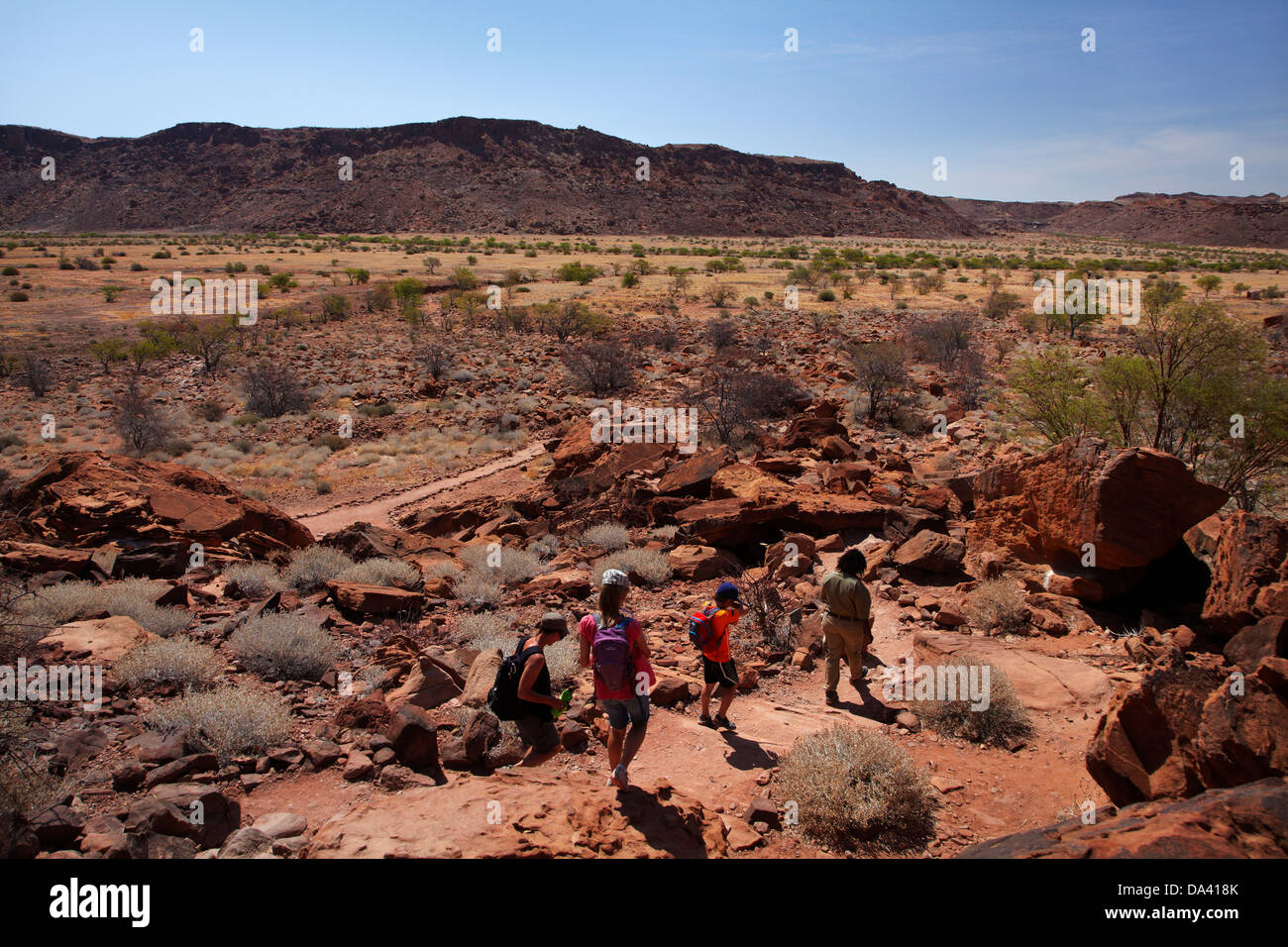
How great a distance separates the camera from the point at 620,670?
4.46 m

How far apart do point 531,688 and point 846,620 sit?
3.02 metres

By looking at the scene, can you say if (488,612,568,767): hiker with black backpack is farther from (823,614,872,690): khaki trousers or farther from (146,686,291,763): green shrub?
(823,614,872,690): khaki trousers

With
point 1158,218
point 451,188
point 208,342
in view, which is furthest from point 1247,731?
point 1158,218

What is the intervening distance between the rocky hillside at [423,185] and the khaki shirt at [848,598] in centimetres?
8707

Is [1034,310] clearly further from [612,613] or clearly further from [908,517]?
[612,613]

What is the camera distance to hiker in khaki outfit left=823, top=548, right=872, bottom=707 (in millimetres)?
6090

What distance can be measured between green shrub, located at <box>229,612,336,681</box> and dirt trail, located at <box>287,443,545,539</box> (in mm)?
6227

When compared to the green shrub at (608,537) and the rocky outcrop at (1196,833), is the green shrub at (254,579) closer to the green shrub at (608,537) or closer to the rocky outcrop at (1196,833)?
the green shrub at (608,537)

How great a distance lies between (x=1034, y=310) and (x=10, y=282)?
52.9 metres

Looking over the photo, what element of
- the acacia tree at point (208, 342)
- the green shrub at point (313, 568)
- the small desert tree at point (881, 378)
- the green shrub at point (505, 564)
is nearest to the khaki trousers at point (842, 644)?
the green shrub at point (505, 564)

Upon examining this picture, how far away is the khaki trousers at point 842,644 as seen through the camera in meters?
6.11

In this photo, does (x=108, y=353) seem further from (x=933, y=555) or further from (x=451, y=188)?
(x=451, y=188)

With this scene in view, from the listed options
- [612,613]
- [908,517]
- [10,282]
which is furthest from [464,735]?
[10,282]

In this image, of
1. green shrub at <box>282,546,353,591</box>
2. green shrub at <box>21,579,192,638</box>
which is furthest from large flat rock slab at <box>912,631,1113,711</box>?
green shrub at <box>21,579,192,638</box>
